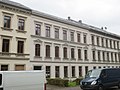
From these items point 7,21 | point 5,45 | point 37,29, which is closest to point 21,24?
point 7,21

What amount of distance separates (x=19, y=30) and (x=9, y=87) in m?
18.2

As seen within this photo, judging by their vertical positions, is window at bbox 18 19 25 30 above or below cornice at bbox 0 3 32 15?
below

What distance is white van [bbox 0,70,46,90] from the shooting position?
→ 1130 cm

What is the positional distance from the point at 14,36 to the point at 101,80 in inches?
625

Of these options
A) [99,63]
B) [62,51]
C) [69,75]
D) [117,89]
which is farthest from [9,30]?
[99,63]

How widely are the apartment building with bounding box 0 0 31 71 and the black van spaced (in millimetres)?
12893

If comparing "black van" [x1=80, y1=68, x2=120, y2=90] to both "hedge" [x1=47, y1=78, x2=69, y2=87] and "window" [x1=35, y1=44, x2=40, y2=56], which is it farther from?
"window" [x1=35, y1=44, x2=40, y2=56]

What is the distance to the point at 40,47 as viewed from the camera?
3153 centimetres

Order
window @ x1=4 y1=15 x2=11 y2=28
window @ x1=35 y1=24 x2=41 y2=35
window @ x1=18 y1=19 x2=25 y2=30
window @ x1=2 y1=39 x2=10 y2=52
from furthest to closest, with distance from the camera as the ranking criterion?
window @ x1=35 y1=24 x2=41 y2=35 < window @ x1=18 y1=19 x2=25 y2=30 < window @ x1=4 y1=15 x2=11 y2=28 < window @ x1=2 y1=39 x2=10 y2=52

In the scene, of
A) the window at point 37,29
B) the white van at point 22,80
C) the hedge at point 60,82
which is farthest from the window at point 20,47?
the white van at point 22,80

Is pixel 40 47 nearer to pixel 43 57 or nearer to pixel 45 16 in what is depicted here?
pixel 43 57

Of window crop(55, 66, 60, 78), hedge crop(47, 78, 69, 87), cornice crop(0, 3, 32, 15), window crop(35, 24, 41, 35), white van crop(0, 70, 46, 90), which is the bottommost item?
hedge crop(47, 78, 69, 87)

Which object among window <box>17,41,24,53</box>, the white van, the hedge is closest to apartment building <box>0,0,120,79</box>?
window <box>17,41,24,53</box>

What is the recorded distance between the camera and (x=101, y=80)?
56.5 feet
